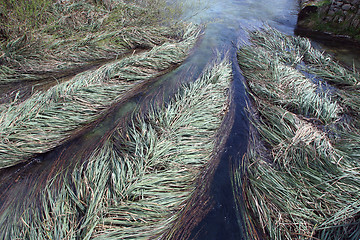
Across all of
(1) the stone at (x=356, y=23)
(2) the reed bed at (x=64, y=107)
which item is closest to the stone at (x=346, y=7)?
(1) the stone at (x=356, y=23)

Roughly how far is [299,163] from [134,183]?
231 centimetres

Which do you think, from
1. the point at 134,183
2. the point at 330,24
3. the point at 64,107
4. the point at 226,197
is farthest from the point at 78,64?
the point at 330,24

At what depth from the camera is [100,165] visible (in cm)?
287

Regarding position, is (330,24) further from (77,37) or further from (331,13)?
(77,37)

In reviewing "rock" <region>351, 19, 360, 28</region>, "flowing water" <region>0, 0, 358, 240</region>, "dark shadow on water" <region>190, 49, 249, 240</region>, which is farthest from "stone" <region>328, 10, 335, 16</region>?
"dark shadow on water" <region>190, 49, 249, 240</region>

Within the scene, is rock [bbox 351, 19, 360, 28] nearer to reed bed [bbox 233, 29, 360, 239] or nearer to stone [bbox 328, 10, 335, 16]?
stone [bbox 328, 10, 335, 16]

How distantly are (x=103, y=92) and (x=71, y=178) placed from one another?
2084 millimetres

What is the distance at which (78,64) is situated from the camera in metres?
5.40

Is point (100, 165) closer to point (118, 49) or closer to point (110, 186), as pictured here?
point (110, 186)

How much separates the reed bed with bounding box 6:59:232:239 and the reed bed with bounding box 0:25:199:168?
2.52ft

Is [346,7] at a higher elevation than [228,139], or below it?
higher

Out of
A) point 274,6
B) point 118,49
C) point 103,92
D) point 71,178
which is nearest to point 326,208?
point 71,178

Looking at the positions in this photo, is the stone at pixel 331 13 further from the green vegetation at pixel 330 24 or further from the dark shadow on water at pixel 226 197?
the dark shadow on water at pixel 226 197

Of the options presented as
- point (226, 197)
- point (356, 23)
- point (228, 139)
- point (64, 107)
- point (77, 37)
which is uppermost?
point (77, 37)
